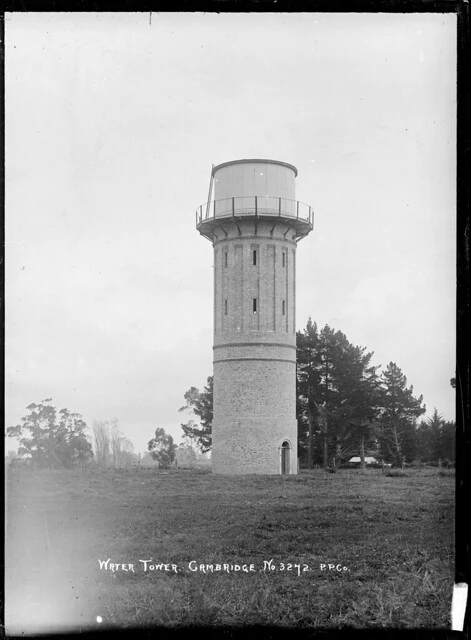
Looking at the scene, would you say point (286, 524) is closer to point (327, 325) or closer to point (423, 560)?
point (423, 560)

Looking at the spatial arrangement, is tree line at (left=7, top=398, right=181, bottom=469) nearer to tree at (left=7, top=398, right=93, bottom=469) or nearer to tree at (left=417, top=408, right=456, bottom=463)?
tree at (left=7, top=398, right=93, bottom=469)

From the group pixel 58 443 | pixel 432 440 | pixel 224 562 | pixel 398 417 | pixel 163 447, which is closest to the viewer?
pixel 224 562

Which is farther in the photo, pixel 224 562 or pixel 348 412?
pixel 348 412

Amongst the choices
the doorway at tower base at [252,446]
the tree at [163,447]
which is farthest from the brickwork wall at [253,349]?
the tree at [163,447]

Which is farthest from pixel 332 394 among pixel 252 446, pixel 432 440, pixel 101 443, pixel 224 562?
pixel 224 562

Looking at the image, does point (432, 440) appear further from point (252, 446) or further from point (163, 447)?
point (163, 447)

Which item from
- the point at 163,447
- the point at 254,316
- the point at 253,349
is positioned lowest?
the point at 163,447

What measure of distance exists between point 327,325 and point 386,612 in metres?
26.5

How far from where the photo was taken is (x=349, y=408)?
32094 mm

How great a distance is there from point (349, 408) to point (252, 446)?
6.70 m

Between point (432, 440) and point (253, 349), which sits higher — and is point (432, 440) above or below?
below

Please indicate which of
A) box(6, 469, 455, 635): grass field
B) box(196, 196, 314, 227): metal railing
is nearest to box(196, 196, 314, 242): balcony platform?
box(196, 196, 314, 227): metal railing

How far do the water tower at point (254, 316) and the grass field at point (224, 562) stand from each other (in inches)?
429

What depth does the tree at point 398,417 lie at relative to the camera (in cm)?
3131
